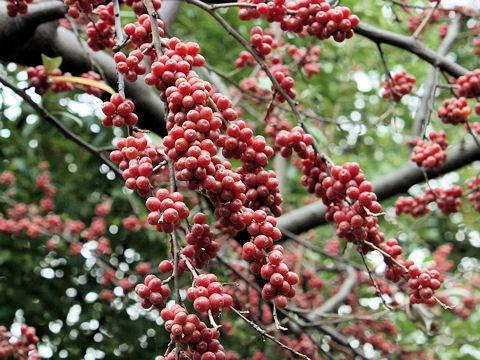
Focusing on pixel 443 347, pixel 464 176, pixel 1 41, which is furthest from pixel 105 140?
pixel 464 176

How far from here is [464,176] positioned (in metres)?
4.43

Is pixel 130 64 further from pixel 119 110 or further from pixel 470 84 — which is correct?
pixel 470 84

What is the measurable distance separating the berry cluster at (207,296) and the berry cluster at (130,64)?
446 millimetres

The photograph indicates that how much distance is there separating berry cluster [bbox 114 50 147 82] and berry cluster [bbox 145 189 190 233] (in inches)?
11.5

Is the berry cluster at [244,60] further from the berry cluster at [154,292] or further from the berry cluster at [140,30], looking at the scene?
the berry cluster at [154,292]

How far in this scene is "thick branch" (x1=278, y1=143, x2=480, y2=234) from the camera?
2.23 m

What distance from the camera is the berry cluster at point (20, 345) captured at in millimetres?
1503

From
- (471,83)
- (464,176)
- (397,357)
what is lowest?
(397,357)

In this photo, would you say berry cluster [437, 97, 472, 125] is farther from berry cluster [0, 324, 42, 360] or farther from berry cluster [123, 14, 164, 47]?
berry cluster [0, 324, 42, 360]

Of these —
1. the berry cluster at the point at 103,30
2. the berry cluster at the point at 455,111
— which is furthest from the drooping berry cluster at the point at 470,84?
the berry cluster at the point at 103,30

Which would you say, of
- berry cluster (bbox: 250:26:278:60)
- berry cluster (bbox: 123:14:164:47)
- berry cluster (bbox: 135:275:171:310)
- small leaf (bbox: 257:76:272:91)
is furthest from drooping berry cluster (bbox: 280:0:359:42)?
berry cluster (bbox: 135:275:171:310)

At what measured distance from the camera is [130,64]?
94 cm

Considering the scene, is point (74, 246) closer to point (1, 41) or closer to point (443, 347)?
point (1, 41)

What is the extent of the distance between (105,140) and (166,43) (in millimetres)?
1999
